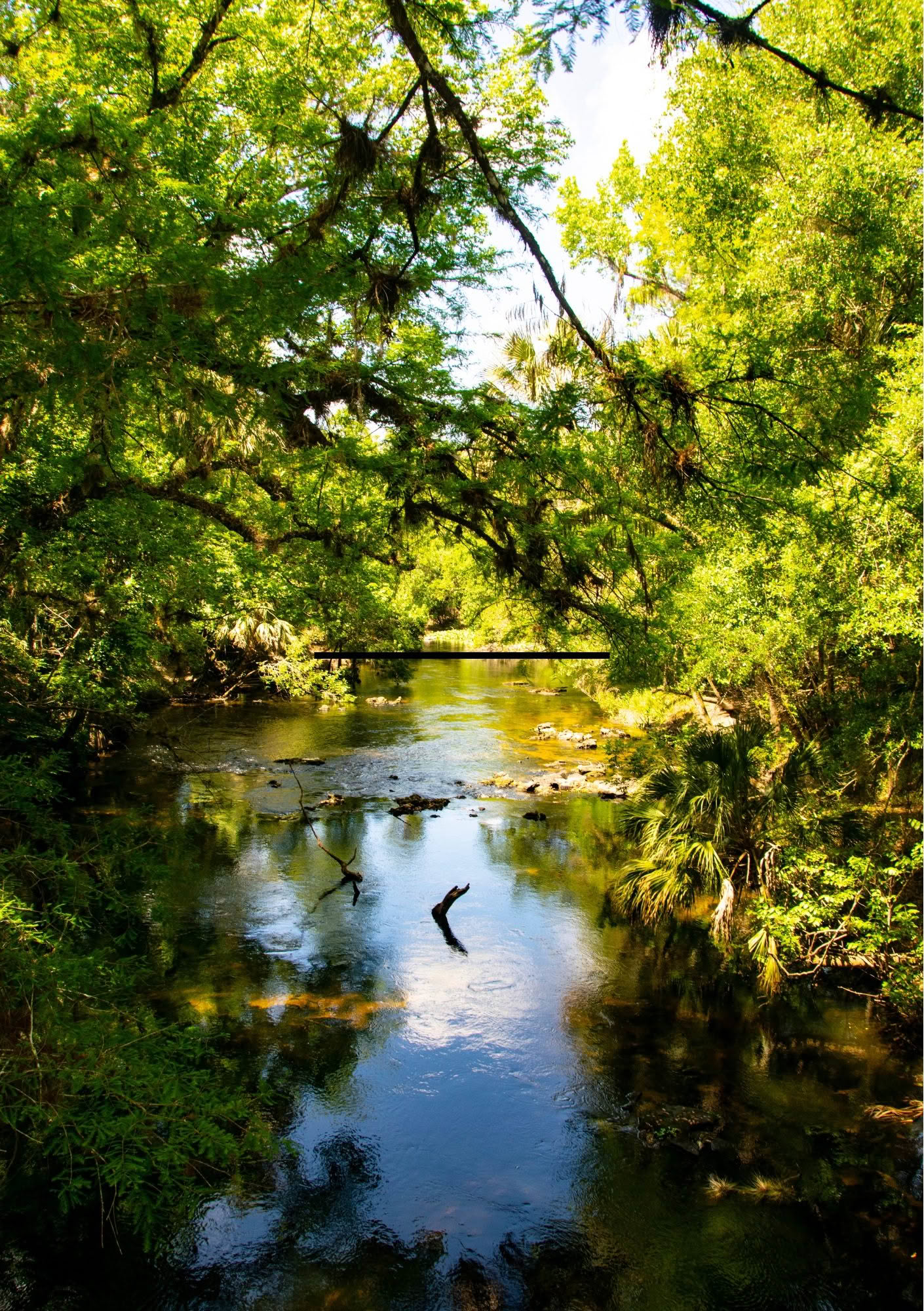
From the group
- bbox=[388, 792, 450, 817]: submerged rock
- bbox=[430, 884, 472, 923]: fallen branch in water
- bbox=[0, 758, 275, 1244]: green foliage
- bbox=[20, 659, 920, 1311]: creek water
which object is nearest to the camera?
bbox=[0, 758, 275, 1244]: green foliage

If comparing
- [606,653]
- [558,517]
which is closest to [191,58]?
[558,517]

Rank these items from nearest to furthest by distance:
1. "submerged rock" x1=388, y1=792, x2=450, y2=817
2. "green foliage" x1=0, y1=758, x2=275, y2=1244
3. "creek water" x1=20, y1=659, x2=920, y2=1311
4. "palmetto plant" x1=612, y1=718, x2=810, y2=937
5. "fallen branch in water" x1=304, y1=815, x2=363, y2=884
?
"green foliage" x1=0, y1=758, x2=275, y2=1244 → "creek water" x1=20, y1=659, x2=920, y2=1311 → "palmetto plant" x1=612, y1=718, x2=810, y2=937 → "fallen branch in water" x1=304, y1=815, x2=363, y2=884 → "submerged rock" x1=388, y1=792, x2=450, y2=817

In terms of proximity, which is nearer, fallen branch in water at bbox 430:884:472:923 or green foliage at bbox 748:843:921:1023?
green foliage at bbox 748:843:921:1023

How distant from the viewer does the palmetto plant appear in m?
9.12

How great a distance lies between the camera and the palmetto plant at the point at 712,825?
9117mm

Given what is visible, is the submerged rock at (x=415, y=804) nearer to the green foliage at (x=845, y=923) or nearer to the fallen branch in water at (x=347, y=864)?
the fallen branch in water at (x=347, y=864)

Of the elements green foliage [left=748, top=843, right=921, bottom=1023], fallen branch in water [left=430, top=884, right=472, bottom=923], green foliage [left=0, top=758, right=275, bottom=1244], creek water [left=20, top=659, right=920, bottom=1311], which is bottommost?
creek water [left=20, top=659, right=920, bottom=1311]

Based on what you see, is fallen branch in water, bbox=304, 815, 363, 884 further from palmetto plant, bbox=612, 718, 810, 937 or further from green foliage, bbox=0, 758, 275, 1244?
green foliage, bbox=0, 758, 275, 1244

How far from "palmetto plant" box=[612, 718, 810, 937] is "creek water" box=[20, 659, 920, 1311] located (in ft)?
1.80

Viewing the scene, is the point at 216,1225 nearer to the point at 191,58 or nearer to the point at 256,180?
the point at 256,180

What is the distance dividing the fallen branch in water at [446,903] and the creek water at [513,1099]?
0.49 feet

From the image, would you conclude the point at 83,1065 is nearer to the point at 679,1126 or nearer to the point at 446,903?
the point at 679,1126

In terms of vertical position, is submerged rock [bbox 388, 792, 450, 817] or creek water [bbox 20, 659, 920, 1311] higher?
submerged rock [bbox 388, 792, 450, 817]

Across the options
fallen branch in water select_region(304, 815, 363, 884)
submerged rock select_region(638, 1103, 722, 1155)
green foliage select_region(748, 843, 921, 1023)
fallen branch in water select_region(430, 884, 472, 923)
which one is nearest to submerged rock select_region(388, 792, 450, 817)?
fallen branch in water select_region(304, 815, 363, 884)
